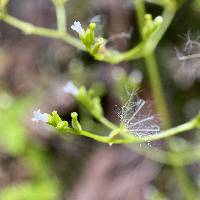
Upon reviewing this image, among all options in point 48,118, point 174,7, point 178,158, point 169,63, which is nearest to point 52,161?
point 169,63

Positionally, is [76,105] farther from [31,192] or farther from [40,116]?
[40,116]

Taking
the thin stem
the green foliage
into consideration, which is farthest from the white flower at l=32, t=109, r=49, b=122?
the green foliage

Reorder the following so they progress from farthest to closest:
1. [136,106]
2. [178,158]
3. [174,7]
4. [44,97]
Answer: [44,97]
[178,158]
[174,7]
[136,106]

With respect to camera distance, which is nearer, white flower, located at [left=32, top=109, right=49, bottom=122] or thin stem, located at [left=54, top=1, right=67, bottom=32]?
white flower, located at [left=32, top=109, right=49, bottom=122]

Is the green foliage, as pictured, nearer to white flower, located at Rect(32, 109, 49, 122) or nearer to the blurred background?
the blurred background

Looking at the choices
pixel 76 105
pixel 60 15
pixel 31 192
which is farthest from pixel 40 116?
pixel 76 105

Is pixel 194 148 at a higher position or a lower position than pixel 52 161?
lower

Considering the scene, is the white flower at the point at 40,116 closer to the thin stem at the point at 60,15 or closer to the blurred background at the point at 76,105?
the thin stem at the point at 60,15

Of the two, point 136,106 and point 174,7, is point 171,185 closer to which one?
point 174,7

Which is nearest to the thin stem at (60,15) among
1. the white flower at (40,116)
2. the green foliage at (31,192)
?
the white flower at (40,116)
